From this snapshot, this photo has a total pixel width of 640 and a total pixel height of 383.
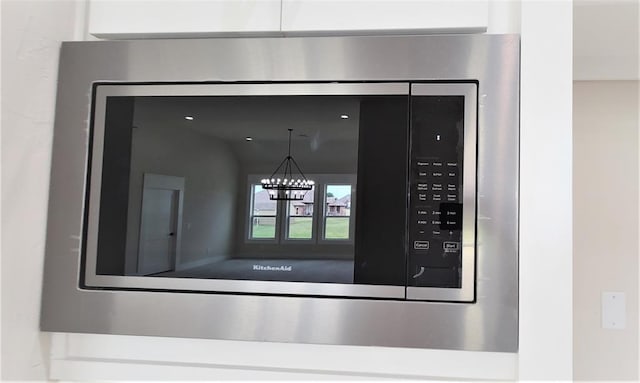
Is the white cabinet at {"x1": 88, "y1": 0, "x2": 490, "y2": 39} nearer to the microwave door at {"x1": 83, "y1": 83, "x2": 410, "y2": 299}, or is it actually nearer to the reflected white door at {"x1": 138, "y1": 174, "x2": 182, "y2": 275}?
the microwave door at {"x1": 83, "y1": 83, "x2": 410, "y2": 299}

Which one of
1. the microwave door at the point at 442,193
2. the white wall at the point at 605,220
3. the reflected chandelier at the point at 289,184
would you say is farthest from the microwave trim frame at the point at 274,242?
the white wall at the point at 605,220

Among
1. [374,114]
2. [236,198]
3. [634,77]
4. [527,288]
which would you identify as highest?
[634,77]

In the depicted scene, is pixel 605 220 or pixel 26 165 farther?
pixel 605 220

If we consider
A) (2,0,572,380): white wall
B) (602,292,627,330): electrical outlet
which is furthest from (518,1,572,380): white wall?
(602,292,627,330): electrical outlet


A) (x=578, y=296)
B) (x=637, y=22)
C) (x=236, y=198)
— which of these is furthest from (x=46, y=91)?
(x=578, y=296)

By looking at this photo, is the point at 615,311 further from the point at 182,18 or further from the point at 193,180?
the point at 182,18

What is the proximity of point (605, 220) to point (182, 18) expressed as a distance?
111cm

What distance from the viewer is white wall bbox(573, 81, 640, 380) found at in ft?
3.73

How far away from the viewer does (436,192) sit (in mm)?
720

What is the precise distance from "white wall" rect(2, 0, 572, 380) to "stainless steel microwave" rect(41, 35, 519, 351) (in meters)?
0.03

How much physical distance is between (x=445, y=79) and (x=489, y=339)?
0.41m

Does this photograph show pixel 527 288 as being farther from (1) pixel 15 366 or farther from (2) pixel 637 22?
(1) pixel 15 366

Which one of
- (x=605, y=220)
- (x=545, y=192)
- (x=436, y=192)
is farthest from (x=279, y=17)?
(x=605, y=220)

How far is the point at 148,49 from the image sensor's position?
0.79 meters
